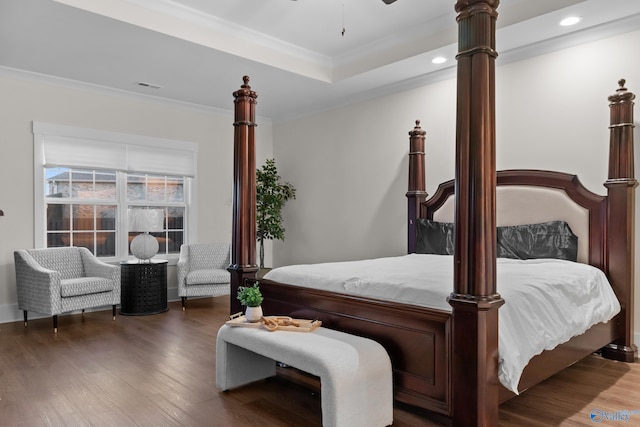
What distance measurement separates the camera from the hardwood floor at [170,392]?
242 centimetres

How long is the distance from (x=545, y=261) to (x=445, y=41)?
2.18 metres

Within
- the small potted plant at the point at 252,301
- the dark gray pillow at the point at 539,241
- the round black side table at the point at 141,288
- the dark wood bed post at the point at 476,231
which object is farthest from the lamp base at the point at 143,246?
the dark wood bed post at the point at 476,231

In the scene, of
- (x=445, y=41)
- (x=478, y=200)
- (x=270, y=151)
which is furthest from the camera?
(x=270, y=151)

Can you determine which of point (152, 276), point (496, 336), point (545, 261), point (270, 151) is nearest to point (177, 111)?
point (270, 151)

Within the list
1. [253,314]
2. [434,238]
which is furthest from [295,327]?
[434,238]

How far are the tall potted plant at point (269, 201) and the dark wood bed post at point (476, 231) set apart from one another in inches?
180

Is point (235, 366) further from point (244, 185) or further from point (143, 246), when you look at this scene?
point (143, 246)

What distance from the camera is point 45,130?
4922 mm

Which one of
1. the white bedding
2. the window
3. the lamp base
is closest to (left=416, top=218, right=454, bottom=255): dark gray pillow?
the white bedding

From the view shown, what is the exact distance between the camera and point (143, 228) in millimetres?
5238

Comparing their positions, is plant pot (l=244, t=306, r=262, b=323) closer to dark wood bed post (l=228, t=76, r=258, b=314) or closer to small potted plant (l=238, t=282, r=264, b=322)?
small potted plant (l=238, t=282, r=264, b=322)

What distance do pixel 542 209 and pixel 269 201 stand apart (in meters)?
3.66

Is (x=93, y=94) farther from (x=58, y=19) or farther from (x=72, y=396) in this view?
(x=72, y=396)

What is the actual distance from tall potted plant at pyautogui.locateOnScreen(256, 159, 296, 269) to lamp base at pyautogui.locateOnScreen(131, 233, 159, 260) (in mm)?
1528
